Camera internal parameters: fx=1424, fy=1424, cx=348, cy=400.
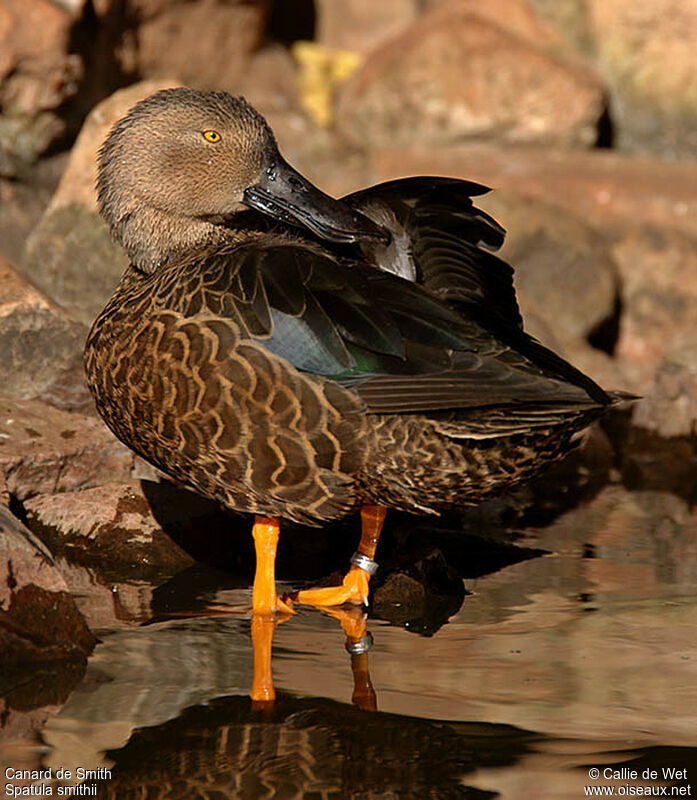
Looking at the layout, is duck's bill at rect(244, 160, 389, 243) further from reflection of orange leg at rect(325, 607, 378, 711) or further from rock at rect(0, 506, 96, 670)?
rock at rect(0, 506, 96, 670)

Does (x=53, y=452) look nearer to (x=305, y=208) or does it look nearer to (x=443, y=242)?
(x=305, y=208)

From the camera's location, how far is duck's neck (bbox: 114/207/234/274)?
4.65 metres

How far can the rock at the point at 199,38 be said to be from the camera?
8.30 meters

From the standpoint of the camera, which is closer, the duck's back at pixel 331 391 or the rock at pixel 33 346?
the duck's back at pixel 331 391

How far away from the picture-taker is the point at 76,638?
3977mm

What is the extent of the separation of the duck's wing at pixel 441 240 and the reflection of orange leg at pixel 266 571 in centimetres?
91

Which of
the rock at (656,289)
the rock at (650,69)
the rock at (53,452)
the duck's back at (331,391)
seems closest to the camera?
the duck's back at (331,391)

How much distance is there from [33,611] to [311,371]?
3.33 feet

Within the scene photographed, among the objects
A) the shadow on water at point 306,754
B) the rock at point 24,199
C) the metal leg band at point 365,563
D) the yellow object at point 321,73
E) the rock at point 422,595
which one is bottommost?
the rock at point 422,595

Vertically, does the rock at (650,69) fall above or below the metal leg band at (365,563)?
above

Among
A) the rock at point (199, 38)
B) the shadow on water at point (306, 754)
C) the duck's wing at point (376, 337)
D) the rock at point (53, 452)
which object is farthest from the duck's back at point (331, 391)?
the rock at point (199, 38)

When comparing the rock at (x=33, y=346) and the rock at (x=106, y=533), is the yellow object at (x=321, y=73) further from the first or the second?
the rock at (x=106, y=533)

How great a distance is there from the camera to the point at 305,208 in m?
4.54

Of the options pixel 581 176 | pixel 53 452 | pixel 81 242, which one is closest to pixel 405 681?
pixel 53 452
